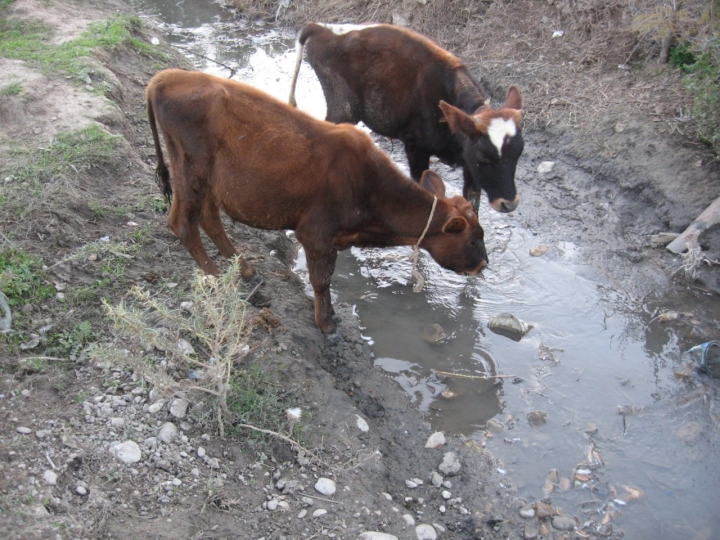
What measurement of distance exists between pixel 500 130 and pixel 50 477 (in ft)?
15.1

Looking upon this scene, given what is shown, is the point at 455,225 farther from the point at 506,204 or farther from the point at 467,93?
the point at 467,93

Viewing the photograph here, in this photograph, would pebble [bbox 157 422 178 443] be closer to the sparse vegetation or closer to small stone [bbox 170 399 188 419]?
small stone [bbox 170 399 188 419]

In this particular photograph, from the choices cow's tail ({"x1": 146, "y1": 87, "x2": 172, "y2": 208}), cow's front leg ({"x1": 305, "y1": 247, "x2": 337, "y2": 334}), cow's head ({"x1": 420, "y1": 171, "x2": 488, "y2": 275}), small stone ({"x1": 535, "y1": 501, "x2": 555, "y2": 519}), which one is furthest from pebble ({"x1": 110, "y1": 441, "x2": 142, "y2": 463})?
cow's head ({"x1": 420, "y1": 171, "x2": 488, "y2": 275})

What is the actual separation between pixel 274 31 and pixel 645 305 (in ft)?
34.8

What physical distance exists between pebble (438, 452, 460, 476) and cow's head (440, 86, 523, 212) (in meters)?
2.60

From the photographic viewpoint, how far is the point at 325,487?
3.65 metres

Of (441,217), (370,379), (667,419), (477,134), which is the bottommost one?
(370,379)

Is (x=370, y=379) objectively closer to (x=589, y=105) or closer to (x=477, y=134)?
(x=477, y=134)

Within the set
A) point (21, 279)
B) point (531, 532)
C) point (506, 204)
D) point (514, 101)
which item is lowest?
point (531, 532)

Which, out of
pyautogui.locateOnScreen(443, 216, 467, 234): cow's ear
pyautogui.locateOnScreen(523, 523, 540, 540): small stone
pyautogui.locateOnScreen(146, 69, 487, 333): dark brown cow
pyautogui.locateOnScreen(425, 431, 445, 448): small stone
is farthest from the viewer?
pyautogui.locateOnScreen(443, 216, 467, 234): cow's ear

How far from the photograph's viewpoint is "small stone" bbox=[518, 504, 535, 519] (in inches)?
160

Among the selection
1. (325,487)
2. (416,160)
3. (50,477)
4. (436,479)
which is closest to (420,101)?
(416,160)

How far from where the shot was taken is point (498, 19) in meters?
10.4

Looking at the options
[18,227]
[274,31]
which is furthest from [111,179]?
[274,31]
